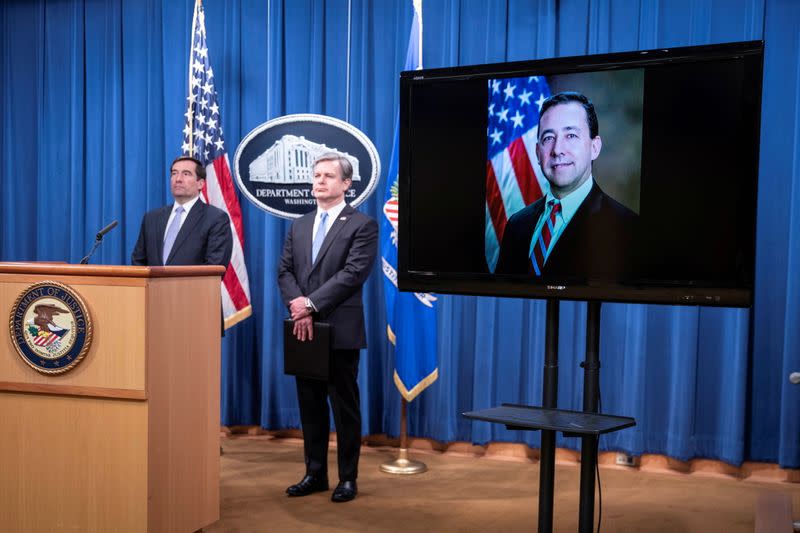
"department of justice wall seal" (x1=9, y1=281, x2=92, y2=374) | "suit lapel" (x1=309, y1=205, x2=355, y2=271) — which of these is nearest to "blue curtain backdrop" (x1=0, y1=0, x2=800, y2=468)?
"suit lapel" (x1=309, y1=205, x2=355, y2=271)

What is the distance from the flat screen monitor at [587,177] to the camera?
86.0 inches

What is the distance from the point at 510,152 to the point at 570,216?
27 cm

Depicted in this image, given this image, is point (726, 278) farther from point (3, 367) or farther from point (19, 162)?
point (19, 162)

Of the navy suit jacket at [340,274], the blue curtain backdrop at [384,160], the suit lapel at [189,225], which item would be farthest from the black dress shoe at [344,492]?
the suit lapel at [189,225]

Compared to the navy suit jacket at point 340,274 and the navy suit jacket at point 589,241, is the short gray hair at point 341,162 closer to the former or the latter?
the navy suit jacket at point 340,274

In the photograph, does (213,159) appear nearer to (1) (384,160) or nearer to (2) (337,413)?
(1) (384,160)

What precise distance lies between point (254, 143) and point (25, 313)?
9.53ft

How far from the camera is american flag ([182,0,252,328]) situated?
5.57 meters

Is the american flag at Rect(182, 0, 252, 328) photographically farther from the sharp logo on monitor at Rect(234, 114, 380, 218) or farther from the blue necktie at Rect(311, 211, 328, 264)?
the blue necktie at Rect(311, 211, 328, 264)

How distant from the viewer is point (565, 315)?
205 inches

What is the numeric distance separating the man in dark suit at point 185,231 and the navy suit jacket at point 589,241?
9.51 ft

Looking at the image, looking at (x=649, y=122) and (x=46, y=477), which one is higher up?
(x=649, y=122)

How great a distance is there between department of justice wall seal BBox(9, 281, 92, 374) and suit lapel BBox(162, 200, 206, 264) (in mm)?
1834

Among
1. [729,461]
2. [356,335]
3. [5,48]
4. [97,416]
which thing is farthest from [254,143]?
[729,461]
